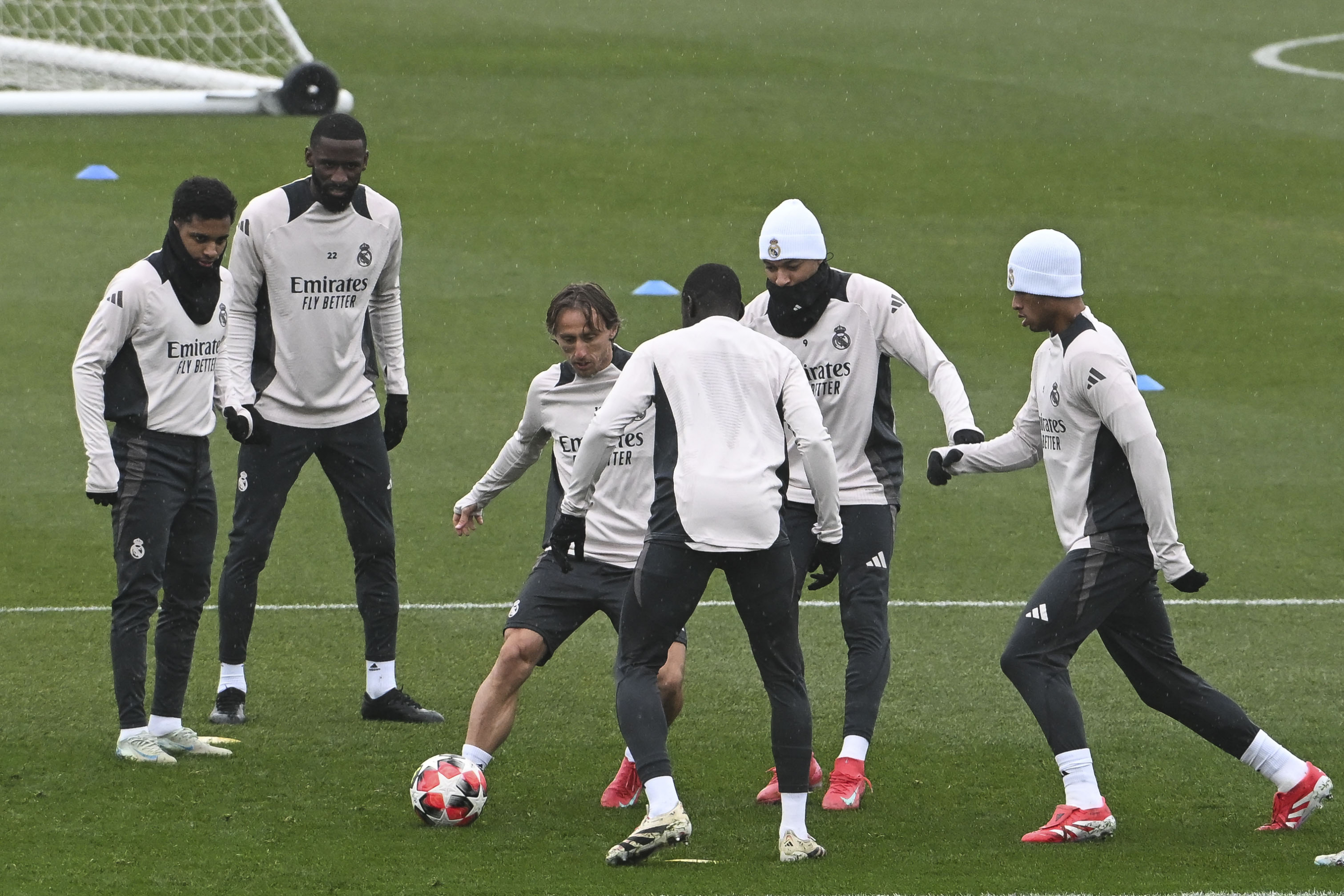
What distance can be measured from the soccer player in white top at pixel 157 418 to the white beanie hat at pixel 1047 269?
2.88 m

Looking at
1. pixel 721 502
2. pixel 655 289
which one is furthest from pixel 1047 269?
pixel 655 289

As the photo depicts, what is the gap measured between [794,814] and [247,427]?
2.74 m

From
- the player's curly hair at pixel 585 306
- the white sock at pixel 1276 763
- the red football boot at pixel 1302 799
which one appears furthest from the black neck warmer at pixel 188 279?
the red football boot at pixel 1302 799

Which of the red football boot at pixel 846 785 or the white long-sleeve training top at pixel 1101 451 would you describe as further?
the red football boot at pixel 846 785

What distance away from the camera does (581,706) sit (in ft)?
26.3

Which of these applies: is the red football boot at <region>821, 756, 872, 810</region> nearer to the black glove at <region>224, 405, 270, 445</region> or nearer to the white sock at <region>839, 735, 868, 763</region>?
the white sock at <region>839, 735, 868, 763</region>

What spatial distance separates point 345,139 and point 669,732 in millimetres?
2695

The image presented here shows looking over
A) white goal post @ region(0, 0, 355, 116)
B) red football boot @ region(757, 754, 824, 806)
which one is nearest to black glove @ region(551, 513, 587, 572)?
red football boot @ region(757, 754, 824, 806)

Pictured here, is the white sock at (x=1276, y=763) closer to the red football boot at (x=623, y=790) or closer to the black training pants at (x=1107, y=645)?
the black training pants at (x=1107, y=645)

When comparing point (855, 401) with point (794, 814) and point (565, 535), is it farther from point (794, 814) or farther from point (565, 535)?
point (794, 814)

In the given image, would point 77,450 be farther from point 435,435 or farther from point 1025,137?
point 1025,137

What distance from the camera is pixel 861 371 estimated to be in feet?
23.0

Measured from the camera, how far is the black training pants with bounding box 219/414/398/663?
7570 mm

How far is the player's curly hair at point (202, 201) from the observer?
22.4ft
